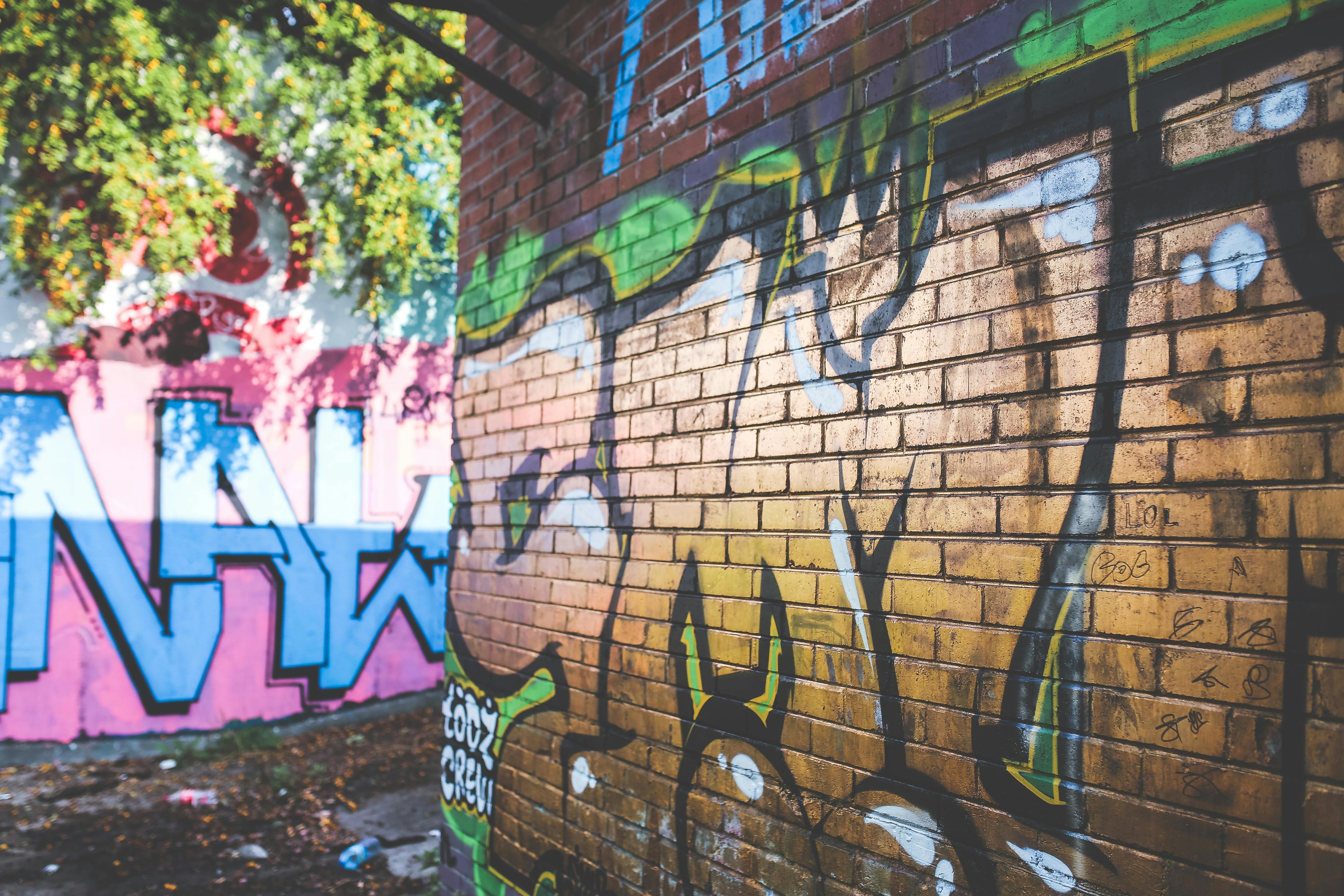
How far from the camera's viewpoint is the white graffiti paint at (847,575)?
165cm

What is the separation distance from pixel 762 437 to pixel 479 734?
1839 millimetres

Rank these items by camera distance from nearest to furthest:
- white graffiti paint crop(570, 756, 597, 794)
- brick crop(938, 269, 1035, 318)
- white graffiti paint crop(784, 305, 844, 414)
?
brick crop(938, 269, 1035, 318)
white graffiti paint crop(784, 305, 844, 414)
white graffiti paint crop(570, 756, 597, 794)

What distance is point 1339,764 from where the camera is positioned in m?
1.08

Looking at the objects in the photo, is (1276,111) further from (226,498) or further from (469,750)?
(226,498)

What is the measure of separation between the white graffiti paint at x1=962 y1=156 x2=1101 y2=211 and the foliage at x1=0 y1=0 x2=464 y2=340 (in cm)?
553

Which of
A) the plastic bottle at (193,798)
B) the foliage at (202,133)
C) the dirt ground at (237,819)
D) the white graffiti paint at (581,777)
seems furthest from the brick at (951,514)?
the foliage at (202,133)

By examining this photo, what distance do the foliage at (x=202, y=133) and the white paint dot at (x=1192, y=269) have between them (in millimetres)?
5878

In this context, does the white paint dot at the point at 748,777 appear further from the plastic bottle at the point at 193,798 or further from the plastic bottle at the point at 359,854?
the plastic bottle at the point at 193,798

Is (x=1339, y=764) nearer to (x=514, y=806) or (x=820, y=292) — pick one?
(x=820, y=292)

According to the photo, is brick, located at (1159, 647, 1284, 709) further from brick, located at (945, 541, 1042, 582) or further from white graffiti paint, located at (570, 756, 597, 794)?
white graffiti paint, located at (570, 756, 597, 794)

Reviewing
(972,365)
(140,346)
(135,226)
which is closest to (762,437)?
(972,365)

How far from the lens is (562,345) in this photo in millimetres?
2613

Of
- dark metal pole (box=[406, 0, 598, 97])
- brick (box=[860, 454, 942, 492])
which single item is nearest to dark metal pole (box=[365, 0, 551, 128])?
dark metal pole (box=[406, 0, 598, 97])

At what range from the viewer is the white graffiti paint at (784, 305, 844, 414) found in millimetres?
1741
